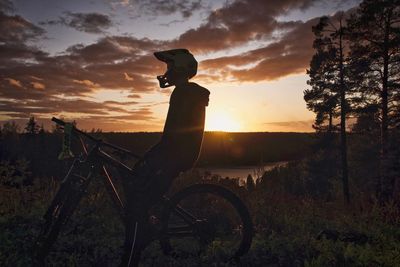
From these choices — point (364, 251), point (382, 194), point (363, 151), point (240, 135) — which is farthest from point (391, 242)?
point (240, 135)

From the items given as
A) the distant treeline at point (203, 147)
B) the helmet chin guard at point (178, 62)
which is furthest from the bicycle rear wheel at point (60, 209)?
the distant treeline at point (203, 147)

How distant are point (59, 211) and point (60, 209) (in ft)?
0.21

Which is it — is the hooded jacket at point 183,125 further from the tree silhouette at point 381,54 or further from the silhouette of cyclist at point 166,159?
the tree silhouette at point 381,54

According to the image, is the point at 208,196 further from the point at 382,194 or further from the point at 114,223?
the point at 382,194

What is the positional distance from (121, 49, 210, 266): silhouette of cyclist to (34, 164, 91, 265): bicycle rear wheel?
700 millimetres

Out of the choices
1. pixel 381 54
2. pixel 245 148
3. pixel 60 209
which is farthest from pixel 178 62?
pixel 245 148

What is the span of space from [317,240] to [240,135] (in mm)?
131349

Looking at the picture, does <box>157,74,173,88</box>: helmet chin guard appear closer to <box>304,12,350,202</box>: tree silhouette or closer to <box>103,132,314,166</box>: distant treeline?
<box>304,12,350,202</box>: tree silhouette

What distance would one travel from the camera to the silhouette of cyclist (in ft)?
14.3

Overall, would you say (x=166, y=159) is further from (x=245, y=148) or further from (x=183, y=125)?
(x=245, y=148)

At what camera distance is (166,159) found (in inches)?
173

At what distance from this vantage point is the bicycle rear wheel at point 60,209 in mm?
4684

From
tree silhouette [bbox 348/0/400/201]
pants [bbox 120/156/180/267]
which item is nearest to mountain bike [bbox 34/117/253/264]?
pants [bbox 120/156/180/267]

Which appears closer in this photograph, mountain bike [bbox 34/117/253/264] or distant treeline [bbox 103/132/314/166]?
mountain bike [bbox 34/117/253/264]
